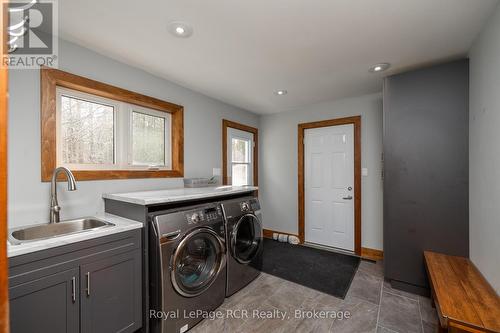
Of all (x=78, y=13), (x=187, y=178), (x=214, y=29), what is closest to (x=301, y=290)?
(x=187, y=178)

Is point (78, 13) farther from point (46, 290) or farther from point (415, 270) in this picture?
point (415, 270)

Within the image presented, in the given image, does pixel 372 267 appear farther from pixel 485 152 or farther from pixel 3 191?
pixel 3 191

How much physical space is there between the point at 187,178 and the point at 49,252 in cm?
158

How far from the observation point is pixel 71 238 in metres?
1.28

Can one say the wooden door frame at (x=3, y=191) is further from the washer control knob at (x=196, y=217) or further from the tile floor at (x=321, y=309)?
the tile floor at (x=321, y=309)

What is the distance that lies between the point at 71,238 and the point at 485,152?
289cm

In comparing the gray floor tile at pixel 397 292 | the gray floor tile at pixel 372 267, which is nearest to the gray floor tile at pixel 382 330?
the gray floor tile at pixel 397 292

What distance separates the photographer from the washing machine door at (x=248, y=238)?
7.61 feet

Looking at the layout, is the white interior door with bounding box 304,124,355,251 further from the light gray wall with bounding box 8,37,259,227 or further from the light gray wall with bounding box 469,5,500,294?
the light gray wall with bounding box 8,37,259,227

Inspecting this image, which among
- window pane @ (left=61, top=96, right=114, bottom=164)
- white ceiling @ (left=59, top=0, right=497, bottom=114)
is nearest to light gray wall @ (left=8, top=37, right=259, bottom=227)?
white ceiling @ (left=59, top=0, right=497, bottom=114)

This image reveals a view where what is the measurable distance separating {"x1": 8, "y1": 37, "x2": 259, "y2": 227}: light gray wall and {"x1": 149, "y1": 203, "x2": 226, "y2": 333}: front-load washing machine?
76 cm

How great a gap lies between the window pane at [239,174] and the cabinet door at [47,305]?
2494mm

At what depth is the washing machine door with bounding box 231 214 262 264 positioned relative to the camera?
2318 mm

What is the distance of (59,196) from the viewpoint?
1.73 m
